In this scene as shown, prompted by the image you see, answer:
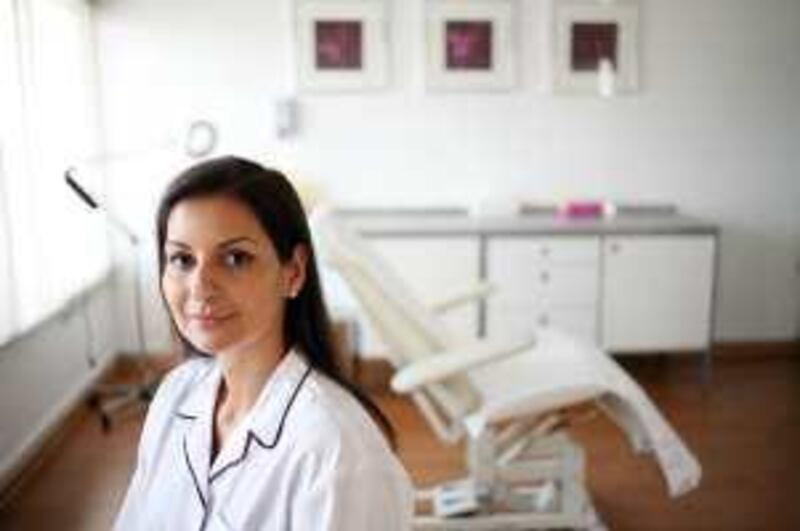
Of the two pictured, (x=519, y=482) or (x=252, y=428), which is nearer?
(x=252, y=428)

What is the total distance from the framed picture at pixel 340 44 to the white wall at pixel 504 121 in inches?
2.6

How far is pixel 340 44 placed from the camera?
371cm

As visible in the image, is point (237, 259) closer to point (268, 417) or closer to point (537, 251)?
point (268, 417)

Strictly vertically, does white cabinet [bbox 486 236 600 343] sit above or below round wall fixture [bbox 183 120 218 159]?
below

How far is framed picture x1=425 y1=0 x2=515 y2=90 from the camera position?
3.72 meters

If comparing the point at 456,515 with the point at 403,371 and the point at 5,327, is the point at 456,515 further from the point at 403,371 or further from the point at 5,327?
the point at 5,327

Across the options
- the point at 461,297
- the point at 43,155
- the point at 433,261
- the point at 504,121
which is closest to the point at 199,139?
the point at 43,155

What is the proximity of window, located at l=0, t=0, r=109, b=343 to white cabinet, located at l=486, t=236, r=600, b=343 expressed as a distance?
69.0 inches

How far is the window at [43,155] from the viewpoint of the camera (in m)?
2.58

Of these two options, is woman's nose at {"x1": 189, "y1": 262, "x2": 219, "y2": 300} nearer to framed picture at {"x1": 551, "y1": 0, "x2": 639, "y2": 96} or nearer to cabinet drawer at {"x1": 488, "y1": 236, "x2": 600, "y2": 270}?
cabinet drawer at {"x1": 488, "y1": 236, "x2": 600, "y2": 270}

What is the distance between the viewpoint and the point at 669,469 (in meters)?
2.18

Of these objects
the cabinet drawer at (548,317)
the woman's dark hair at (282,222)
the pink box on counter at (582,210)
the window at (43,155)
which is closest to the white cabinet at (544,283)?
the cabinet drawer at (548,317)

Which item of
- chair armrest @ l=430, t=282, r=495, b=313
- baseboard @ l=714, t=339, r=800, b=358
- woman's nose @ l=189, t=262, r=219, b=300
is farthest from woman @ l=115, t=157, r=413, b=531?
baseboard @ l=714, t=339, r=800, b=358

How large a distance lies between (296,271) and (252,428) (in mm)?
220
